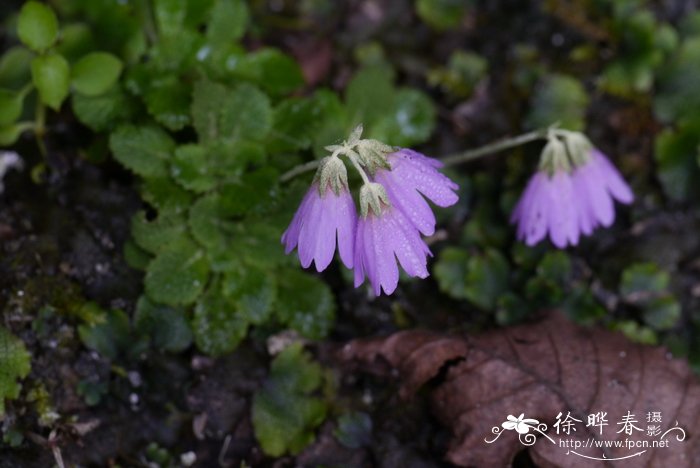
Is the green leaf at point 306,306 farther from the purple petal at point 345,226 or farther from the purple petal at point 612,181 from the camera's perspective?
the purple petal at point 612,181

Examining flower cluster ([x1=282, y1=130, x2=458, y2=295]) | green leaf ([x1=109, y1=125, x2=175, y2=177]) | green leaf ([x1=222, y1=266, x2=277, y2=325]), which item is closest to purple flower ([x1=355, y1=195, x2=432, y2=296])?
flower cluster ([x1=282, y1=130, x2=458, y2=295])

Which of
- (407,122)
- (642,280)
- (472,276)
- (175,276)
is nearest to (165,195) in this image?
(175,276)

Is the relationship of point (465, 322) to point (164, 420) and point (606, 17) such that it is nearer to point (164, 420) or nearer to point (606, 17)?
point (164, 420)

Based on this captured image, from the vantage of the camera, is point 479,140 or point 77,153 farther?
point 479,140

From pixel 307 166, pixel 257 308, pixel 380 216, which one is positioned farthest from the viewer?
pixel 257 308

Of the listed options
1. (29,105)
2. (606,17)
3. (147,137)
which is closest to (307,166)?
(147,137)

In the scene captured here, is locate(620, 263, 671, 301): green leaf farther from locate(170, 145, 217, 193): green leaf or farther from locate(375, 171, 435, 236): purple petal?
locate(170, 145, 217, 193): green leaf
